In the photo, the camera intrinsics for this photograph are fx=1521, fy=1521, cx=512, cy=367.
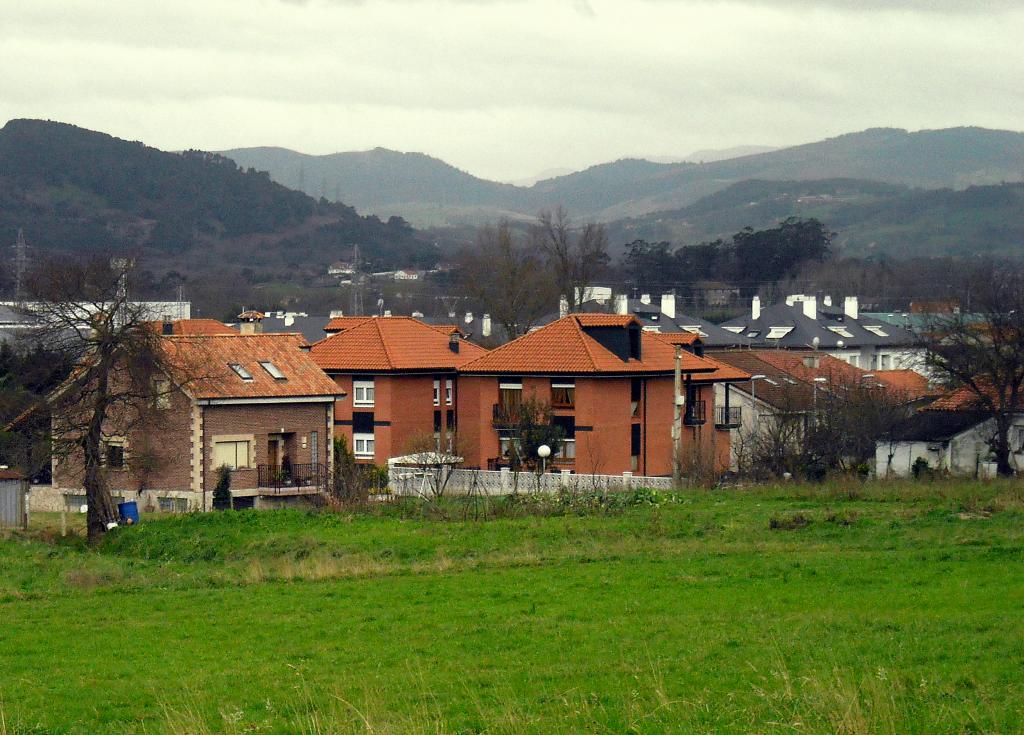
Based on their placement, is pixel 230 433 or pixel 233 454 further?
pixel 233 454

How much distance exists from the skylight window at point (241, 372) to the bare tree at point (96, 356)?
15.6 ft

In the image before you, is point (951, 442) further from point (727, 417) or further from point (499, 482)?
point (499, 482)

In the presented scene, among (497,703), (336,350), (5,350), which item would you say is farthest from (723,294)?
(497,703)

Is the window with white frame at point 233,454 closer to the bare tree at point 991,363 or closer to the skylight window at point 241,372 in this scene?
the skylight window at point 241,372

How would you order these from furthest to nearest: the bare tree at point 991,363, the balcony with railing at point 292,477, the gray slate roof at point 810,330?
the gray slate roof at point 810,330 → the bare tree at point 991,363 → the balcony with railing at point 292,477

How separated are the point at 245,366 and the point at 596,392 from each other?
11.8 metres

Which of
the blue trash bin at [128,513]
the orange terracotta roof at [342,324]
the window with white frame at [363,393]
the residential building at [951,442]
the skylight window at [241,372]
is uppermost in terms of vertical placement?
the orange terracotta roof at [342,324]

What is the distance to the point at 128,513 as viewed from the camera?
35844 mm

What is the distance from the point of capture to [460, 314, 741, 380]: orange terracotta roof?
48500 millimetres

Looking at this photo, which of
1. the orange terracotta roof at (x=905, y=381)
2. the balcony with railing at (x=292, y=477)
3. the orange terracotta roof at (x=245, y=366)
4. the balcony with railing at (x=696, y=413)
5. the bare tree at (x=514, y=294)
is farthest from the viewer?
the bare tree at (x=514, y=294)

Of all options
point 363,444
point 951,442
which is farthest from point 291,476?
point 951,442

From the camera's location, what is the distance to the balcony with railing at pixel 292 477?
134 feet

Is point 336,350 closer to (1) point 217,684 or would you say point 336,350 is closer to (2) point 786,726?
(1) point 217,684

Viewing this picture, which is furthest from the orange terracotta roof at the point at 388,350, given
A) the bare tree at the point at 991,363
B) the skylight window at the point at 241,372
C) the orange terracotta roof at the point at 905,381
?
the orange terracotta roof at the point at 905,381
